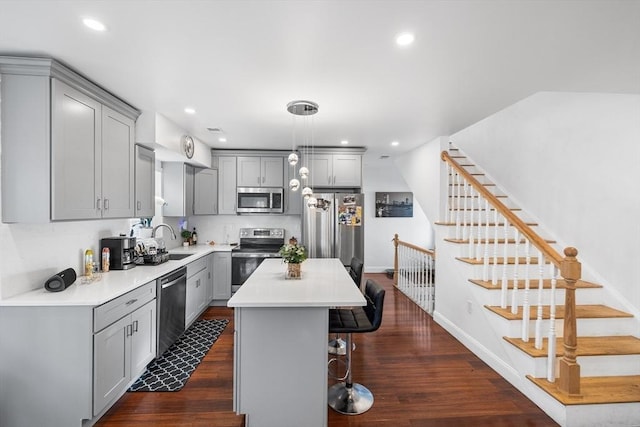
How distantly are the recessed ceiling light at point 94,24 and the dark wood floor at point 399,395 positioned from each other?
104 inches

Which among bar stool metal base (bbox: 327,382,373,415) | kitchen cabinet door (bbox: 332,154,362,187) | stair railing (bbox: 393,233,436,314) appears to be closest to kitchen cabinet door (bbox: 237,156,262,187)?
kitchen cabinet door (bbox: 332,154,362,187)

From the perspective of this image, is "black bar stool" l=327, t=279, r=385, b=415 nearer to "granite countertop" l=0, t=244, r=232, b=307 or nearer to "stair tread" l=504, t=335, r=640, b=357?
"stair tread" l=504, t=335, r=640, b=357

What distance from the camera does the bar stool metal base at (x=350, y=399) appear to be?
237cm

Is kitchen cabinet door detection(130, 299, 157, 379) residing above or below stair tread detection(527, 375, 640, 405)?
above

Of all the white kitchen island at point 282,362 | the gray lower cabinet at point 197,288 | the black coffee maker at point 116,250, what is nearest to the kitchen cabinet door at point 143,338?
the black coffee maker at point 116,250

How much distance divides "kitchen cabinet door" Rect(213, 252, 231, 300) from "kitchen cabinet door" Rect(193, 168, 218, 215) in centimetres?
79

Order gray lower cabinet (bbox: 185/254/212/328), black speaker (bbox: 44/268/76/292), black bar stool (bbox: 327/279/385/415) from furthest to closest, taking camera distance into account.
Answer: gray lower cabinet (bbox: 185/254/212/328)
black bar stool (bbox: 327/279/385/415)
black speaker (bbox: 44/268/76/292)

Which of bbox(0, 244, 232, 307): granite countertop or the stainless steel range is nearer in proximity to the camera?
bbox(0, 244, 232, 307): granite countertop

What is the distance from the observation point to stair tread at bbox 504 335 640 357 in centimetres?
246

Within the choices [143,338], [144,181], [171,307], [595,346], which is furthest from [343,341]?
[144,181]

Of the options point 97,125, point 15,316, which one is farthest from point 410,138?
point 15,316

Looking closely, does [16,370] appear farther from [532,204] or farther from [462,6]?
[532,204]

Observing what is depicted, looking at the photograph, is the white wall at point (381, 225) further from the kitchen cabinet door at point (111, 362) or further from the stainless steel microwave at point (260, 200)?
the kitchen cabinet door at point (111, 362)

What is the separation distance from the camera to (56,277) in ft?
7.53
